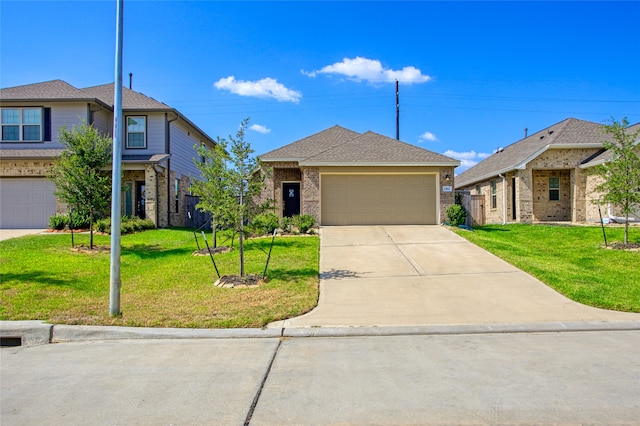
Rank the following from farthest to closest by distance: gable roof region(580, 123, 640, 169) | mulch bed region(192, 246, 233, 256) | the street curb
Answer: gable roof region(580, 123, 640, 169) < mulch bed region(192, 246, 233, 256) < the street curb

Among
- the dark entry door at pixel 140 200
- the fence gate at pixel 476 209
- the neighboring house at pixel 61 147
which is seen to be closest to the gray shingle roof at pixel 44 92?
the neighboring house at pixel 61 147

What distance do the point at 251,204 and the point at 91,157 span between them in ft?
22.0

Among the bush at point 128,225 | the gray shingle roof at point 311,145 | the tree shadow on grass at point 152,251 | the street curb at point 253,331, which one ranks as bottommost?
the street curb at point 253,331

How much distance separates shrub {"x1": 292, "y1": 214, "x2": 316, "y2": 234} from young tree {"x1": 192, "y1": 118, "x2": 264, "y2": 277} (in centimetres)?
688

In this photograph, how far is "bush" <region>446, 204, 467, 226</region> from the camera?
719 inches

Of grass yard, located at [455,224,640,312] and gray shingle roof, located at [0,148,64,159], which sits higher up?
gray shingle roof, located at [0,148,64,159]

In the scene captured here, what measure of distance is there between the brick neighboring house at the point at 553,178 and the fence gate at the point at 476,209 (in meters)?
0.05

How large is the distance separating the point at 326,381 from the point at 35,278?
7.91 meters

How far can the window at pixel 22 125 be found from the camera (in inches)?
814

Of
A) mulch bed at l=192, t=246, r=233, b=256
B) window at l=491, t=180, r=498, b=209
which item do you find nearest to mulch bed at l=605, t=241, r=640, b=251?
window at l=491, t=180, r=498, b=209

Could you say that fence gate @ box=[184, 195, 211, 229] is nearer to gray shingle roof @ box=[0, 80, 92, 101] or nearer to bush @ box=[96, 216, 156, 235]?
bush @ box=[96, 216, 156, 235]

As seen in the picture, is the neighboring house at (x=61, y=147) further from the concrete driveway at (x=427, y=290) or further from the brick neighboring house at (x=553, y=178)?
the brick neighboring house at (x=553, y=178)

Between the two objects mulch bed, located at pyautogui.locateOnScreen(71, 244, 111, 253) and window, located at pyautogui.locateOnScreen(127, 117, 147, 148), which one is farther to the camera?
window, located at pyautogui.locateOnScreen(127, 117, 147, 148)

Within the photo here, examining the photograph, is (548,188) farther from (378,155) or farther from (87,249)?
(87,249)
